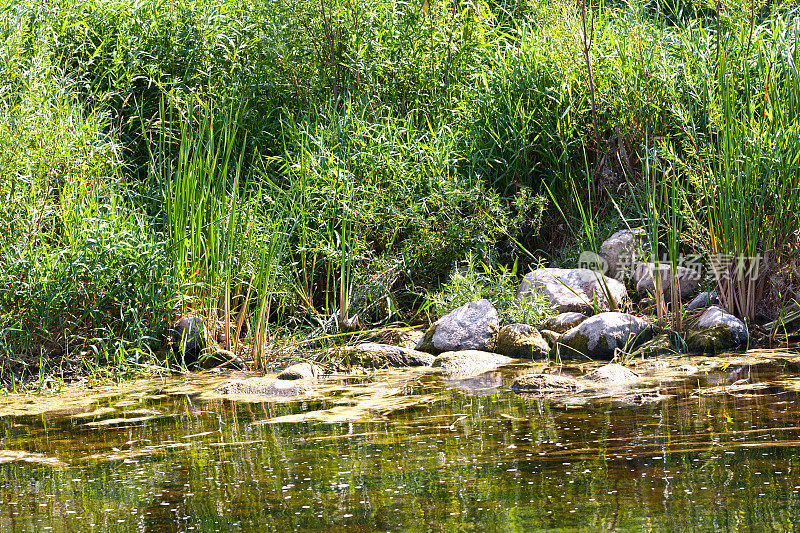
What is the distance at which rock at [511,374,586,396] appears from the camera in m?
4.66

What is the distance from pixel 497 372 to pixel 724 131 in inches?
87.1

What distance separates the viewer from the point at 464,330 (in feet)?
20.5

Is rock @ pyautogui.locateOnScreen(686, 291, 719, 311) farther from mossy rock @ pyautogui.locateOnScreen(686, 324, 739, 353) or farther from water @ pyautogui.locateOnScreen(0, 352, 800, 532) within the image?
water @ pyautogui.locateOnScreen(0, 352, 800, 532)

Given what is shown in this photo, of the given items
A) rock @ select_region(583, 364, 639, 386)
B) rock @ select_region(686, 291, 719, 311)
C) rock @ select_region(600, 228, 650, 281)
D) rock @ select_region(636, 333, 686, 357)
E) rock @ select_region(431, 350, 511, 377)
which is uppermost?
rock @ select_region(600, 228, 650, 281)

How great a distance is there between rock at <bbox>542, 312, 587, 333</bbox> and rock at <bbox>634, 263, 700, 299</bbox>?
0.57 meters

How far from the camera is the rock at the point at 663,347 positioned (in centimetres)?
574

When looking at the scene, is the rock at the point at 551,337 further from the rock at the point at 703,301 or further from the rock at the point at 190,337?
the rock at the point at 190,337

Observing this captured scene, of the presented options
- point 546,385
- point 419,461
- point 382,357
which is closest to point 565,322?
point 382,357

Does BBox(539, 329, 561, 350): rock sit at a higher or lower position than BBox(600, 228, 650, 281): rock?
lower

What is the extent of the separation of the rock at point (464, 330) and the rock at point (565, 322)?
15.4 inches

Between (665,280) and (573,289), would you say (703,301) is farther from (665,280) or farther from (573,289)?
(573,289)

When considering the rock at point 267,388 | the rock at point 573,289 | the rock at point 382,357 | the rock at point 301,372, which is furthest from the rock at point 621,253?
the rock at point 267,388

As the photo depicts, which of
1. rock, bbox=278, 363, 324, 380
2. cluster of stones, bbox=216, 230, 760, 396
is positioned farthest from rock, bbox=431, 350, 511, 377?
rock, bbox=278, 363, 324, 380

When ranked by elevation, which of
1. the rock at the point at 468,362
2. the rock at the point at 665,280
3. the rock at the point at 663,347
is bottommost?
the rock at the point at 468,362
